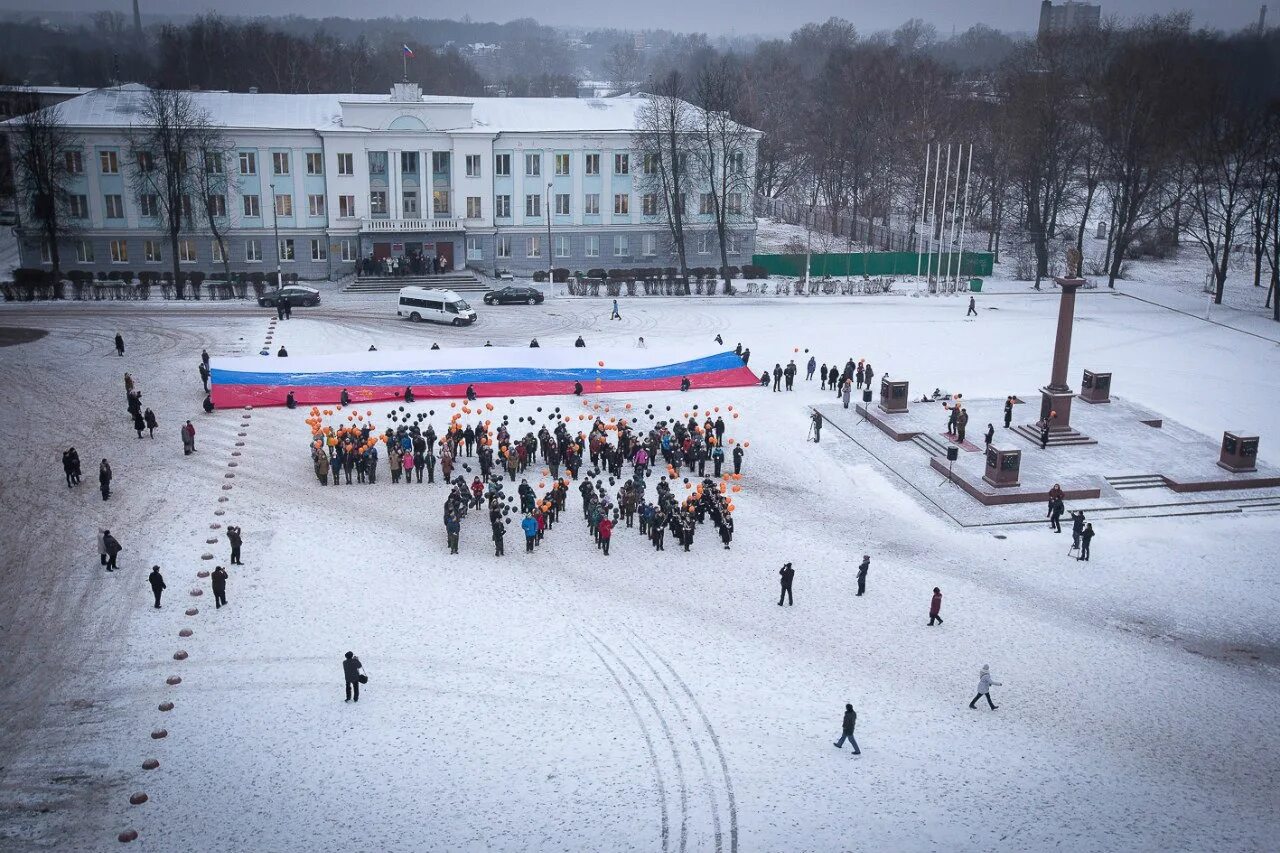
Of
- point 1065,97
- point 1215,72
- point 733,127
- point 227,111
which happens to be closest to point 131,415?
point 227,111

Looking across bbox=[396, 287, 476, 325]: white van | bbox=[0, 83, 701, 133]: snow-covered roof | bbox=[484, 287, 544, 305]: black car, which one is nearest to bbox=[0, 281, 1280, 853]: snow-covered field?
bbox=[396, 287, 476, 325]: white van

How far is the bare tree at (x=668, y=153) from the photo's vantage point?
67.8 meters

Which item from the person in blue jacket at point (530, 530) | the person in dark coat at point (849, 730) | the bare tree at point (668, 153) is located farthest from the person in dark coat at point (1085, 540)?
the bare tree at point (668, 153)

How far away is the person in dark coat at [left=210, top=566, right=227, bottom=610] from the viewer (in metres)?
23.9

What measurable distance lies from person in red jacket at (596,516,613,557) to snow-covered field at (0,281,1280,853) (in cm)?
52

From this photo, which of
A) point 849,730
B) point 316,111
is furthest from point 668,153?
point 849,730

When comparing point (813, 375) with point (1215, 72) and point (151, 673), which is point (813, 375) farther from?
point (1215, 72)

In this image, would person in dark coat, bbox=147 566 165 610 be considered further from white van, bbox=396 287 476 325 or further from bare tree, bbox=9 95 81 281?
bare tree, bbox=9 95 81 281

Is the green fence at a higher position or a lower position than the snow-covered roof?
lower

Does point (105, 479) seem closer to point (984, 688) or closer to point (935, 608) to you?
point (935, 608)

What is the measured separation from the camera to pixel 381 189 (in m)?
67.8

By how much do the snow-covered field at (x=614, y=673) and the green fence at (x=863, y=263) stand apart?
39537 mm

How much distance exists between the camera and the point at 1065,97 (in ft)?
237

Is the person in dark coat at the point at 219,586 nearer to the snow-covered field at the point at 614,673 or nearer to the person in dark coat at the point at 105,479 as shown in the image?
the snow-covered field at the point at 614,673
